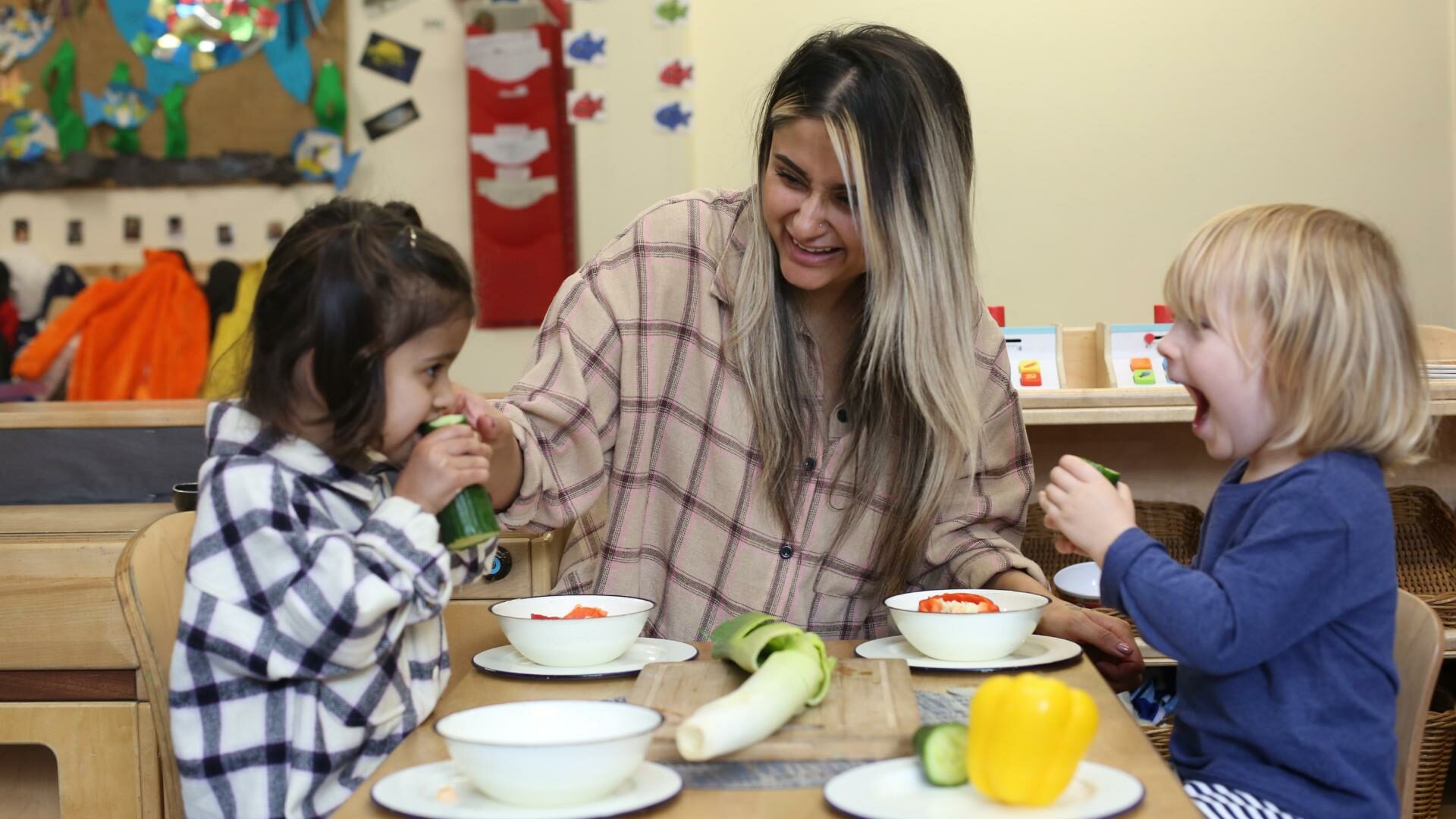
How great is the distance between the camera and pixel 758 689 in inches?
37.2

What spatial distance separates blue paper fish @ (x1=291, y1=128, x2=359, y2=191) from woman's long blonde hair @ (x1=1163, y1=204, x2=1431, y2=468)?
2.77m

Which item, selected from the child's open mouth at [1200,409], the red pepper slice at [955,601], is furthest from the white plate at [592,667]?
the child's open mouth at [1200,409]

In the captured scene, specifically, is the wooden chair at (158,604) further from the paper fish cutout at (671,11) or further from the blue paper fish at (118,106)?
the blue paper fish at (118,106)

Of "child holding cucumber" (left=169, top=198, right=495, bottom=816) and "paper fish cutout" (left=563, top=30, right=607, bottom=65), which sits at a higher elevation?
"paper fish cutout" (left=563, top=30, right=607, bottom=65)

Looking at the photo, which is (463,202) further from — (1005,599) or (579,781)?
(579,781)

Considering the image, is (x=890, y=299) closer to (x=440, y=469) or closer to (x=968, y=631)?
(x=968, y=631)

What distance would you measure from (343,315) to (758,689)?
0.50m

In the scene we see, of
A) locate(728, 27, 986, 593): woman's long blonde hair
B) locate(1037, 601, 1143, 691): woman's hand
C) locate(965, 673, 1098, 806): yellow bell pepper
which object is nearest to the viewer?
locate(965, 673, 1098, 806): yellow bell pepper

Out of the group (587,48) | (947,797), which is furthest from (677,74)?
(947,797)

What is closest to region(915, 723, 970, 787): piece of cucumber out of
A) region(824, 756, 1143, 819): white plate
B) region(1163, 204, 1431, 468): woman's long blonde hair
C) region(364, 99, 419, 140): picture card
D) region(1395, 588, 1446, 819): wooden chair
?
region(824, 756, 1143, 819): white plate

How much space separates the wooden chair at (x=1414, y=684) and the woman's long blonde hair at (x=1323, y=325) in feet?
0.64

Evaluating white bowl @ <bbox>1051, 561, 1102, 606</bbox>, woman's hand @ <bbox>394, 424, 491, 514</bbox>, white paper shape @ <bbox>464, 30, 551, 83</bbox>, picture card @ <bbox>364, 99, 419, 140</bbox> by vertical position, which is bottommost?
white bowl @ <bbox>1051, 561, 1102, 606</bbox>

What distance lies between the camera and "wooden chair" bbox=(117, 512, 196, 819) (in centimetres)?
120

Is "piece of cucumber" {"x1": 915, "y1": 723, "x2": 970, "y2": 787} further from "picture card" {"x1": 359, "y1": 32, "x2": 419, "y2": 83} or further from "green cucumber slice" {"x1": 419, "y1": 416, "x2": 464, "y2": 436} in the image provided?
"picture card" {"x1": 359, "y1": 32, "x2": 419, "y2": 83}
